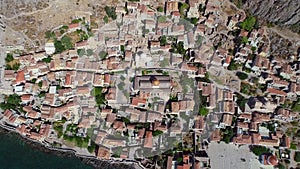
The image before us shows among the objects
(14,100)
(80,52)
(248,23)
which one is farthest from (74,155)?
(248,23)

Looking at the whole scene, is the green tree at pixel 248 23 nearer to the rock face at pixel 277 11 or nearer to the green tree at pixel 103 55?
the rock face at pixel 277 11

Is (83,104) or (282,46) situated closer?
(83,104)

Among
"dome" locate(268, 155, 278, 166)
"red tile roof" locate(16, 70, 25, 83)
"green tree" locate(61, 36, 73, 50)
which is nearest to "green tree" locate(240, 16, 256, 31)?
"dome" locate(268, 155, 278, 166)

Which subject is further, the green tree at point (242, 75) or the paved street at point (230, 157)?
the green tree at point (242, 75)

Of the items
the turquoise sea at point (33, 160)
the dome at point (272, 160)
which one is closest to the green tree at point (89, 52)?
the turquoise sea at point (33, 160)

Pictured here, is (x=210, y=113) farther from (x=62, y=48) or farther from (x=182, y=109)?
(x=62, y=48)

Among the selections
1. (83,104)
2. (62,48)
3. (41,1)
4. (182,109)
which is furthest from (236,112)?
(41,1)
